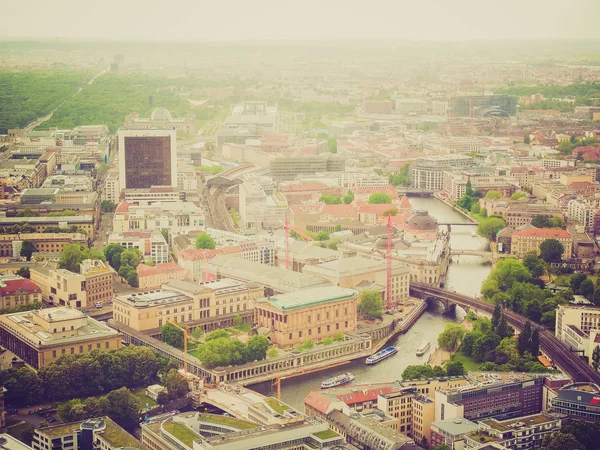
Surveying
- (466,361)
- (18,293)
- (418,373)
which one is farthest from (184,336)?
(466,361)

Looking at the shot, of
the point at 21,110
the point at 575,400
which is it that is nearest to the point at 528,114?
the point at 21,110

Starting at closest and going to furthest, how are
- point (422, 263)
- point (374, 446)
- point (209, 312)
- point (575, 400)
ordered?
1. point (374, 446)
2. point (575, 400)
3. point (209, 312)
4. point (422, 263)

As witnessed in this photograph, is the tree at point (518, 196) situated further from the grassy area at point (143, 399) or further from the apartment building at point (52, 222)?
the grassy area at point (143, 399)

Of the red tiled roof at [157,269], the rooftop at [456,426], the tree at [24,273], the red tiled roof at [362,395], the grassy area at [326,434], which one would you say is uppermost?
the red tiled roof at [157,269]

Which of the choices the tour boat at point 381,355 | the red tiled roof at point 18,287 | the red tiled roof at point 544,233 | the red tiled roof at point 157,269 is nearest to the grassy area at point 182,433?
the tour boat at point 381,355

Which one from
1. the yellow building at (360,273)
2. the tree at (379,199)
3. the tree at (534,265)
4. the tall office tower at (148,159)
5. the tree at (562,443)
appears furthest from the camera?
the tall office tower at (148,159)

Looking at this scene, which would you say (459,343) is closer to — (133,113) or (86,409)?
(86,409)
